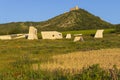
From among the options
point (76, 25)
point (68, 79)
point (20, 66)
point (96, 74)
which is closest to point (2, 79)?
point (68, 79)

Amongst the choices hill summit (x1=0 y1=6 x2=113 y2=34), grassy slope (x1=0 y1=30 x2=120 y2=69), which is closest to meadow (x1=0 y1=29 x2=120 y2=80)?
grassy slope (x1=0 y1=30 x2=120 y2=69)

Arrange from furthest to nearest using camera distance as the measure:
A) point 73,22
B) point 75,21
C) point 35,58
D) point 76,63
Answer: point 75,21
point 73,22
point 35,58
point 76,63

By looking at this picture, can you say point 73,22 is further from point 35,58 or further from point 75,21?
point 35,58

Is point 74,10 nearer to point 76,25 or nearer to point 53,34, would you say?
point 76,25

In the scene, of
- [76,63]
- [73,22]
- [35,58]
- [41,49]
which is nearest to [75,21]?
[73,22]

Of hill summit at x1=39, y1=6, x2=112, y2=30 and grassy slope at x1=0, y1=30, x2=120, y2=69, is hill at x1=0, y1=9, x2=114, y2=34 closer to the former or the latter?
hill summit at x1=39, y1=6, x2=112, y2=30

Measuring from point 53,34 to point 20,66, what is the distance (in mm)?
43245

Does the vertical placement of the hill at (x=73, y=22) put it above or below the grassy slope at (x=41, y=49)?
above

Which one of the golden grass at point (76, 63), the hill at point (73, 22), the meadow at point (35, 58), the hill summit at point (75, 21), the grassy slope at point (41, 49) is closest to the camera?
the meadow at point (35, 58)

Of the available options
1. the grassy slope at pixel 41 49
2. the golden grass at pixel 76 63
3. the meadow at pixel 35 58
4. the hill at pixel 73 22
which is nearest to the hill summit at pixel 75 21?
the hill at pixel 73 22

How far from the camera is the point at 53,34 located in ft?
201

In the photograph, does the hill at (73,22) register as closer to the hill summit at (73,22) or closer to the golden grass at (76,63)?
the hill summit at (73,22)

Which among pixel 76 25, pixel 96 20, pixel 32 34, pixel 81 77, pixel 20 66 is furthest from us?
pixel 96 20

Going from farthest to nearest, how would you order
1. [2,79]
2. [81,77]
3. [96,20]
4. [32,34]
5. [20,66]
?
[96,20] < [32,34] < [20,66] < [2,79] < [81,77]
